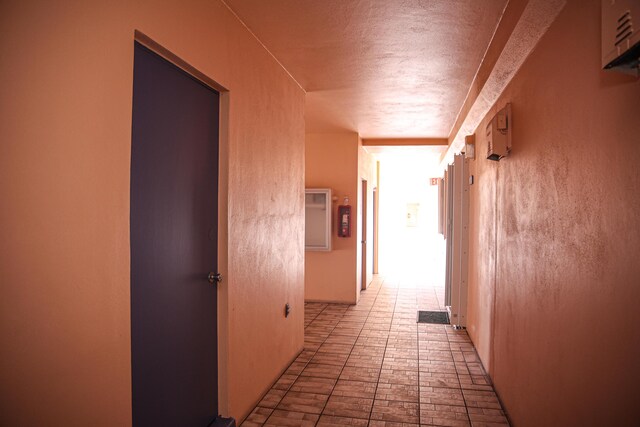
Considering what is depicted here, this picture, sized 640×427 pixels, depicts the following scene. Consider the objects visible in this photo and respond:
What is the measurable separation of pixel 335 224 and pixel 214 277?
4461 millimetres

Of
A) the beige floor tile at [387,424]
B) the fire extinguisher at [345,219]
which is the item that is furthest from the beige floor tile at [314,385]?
the fire extinguisher at [345,219]

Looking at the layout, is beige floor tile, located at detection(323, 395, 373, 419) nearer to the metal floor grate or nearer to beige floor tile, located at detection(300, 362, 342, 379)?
beige floor tile, located at detection(300, 362, 342, 379)

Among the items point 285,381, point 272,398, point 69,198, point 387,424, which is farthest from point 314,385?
point 69,198

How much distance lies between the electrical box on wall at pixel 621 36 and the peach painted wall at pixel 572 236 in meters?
0.08

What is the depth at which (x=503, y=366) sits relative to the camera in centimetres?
309

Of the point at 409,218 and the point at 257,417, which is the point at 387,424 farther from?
the point at 409,218

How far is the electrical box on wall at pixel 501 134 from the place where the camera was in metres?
2.90

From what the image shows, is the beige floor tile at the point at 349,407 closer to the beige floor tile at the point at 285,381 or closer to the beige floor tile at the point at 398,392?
the beige floor tile at the point at 398,392

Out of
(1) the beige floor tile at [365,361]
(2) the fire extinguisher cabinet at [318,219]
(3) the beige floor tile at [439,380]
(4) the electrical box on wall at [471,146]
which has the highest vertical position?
(4) the electrical box on wall at [471,146]

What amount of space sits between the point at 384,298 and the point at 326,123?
3.18m

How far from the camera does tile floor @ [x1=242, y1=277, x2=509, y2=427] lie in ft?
9.84

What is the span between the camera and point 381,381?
365 centimetres

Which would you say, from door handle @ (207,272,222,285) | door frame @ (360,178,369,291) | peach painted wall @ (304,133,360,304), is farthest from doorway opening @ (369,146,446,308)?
door handle @ (207,272,222,285)

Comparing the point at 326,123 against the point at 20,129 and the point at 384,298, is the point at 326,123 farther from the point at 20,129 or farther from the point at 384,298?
the point at 20,129
